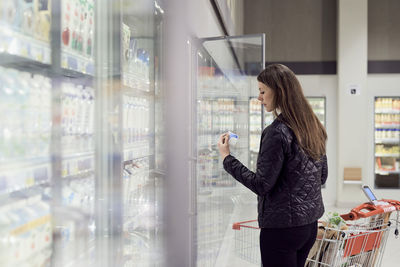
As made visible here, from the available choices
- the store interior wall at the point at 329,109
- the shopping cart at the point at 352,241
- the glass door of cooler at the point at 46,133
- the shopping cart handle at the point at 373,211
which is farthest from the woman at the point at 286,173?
the store interior wall at the point at 329,109

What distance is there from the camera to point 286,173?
6.55 feet

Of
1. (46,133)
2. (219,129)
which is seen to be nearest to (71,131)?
(46,133)

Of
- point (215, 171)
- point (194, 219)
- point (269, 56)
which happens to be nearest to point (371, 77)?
point (269, 56)

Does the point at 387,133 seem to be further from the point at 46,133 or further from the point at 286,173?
the point at 46,133

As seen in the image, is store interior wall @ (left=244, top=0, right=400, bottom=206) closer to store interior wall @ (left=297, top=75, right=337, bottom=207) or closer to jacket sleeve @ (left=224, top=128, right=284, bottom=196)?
store interior wall @ (left=297, top=75, right=337, bottom=207)

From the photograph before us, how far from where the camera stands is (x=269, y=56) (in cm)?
942

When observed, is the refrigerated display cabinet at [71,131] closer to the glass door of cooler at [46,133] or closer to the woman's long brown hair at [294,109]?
the glass door of cooler at [46,133]

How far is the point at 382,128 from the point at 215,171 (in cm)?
655

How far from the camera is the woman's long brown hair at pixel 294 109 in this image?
2002 mm

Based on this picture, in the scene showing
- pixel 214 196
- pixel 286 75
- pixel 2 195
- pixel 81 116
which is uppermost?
pixel 286 75

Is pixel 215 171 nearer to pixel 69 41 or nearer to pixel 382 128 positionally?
pixel 69 41

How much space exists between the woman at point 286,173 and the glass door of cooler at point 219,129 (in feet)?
2.38

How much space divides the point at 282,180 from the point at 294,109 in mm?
325

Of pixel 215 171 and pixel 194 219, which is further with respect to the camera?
pixel 215 171
